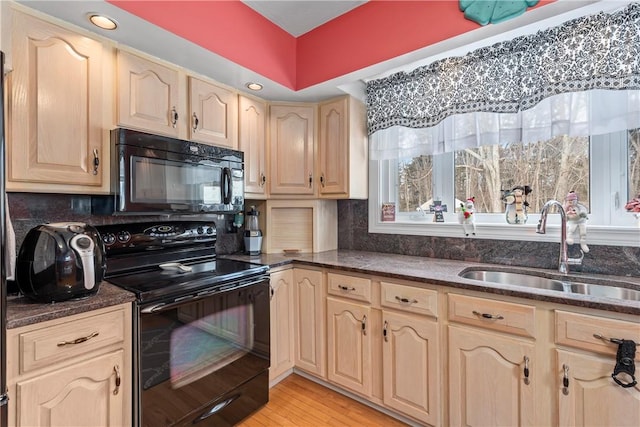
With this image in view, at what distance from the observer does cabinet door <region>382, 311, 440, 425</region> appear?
61.7 inches

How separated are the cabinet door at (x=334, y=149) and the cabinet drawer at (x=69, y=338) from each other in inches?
60.5

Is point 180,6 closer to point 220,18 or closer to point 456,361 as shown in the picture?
point 220,18

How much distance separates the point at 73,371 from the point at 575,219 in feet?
7.88

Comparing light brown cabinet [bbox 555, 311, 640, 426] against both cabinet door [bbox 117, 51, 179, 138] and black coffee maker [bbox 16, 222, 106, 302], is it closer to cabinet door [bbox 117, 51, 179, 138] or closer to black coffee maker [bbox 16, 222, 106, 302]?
black coffee maker [bbox 16, 222, 106, 302]

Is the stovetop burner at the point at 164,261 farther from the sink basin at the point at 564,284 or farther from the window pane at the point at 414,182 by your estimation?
the sink basin at the point at 564,284

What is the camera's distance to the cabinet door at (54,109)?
4.07ft

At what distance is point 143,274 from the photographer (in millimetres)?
1665

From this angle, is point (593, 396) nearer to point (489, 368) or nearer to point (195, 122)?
point (489, 368)

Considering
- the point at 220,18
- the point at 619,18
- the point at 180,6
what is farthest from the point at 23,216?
the point at 619,18

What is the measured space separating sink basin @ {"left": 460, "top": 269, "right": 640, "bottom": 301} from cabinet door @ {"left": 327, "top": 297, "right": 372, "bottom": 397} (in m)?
0.66

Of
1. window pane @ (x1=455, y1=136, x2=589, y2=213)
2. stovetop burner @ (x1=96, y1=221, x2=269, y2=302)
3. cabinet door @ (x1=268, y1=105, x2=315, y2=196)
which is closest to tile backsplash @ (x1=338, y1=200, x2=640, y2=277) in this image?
window pane @ (x1=455, y1=136, x2=589, y2=213)

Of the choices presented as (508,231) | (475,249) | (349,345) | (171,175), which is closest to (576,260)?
(508,231)

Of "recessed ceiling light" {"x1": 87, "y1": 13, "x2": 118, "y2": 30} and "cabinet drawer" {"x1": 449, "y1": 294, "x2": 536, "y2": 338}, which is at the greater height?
"recessed ceiling light" {"x1": 87, "y1": 13, "x2": 118, "y2": 30}

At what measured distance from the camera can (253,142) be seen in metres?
2.23
